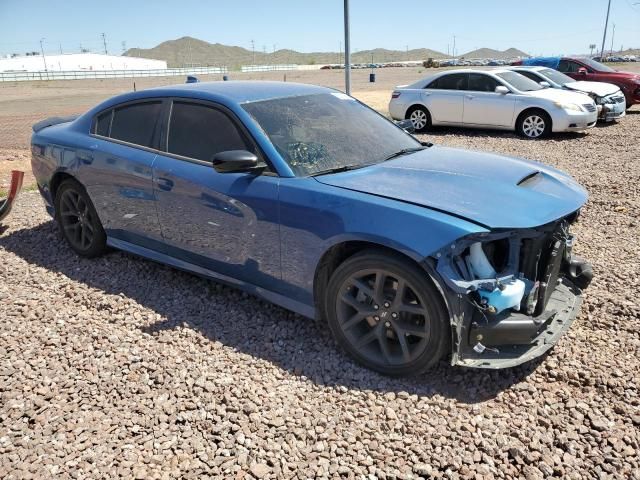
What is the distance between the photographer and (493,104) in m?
11.6

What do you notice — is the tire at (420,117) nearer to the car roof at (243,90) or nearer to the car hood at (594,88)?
the car hood at (594,88)

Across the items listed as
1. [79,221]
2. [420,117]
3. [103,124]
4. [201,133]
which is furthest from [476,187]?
[420,117]

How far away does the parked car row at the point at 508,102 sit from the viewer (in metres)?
11.2

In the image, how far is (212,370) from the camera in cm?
322

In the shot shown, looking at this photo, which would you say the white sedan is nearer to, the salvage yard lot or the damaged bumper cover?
the salvage yard lot

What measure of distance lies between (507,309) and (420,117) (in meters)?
10.4

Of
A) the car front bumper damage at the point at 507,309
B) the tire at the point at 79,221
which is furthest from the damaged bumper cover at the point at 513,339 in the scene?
the tire at the point at 79,221

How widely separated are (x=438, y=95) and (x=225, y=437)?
11048mm

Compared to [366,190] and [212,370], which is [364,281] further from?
[212,370]

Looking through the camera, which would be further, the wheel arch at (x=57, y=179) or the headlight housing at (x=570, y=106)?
the headlight housing at (x=570, y=106)

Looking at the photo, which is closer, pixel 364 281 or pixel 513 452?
pixel 513 452

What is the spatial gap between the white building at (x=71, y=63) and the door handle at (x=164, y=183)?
99.7 metres

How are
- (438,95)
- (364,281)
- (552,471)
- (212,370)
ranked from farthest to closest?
1. (438,95)
2. (212,370)
3. (364,281)
4. (552,471)

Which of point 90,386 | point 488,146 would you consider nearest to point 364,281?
point 90,386
